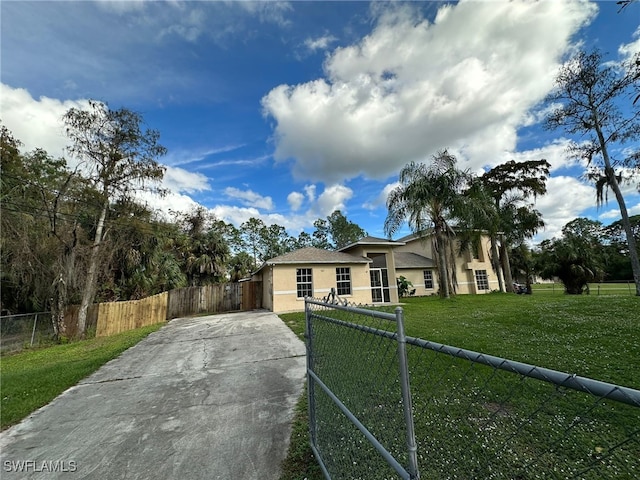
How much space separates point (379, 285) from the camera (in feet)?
58.7

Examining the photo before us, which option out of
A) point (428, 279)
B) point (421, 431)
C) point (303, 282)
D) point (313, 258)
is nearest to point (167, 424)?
point (421, 431)

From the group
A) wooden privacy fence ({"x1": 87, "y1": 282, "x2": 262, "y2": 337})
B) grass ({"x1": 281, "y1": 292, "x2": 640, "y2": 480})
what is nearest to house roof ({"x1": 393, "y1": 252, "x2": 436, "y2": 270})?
wooden privacy fence ({"x1": 87, "y1": 282, "x2": 262, "y2": 337})

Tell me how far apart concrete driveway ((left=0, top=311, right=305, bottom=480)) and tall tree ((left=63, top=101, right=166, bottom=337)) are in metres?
8.95

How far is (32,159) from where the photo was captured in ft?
47.2

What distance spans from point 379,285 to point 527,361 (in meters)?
12.9

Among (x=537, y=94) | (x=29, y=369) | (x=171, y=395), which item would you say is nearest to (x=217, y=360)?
(x=171, y=395)

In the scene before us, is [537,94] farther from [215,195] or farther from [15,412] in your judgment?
[215,195]

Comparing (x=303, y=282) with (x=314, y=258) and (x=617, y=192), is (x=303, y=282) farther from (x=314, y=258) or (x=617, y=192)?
(x=617, y=192)

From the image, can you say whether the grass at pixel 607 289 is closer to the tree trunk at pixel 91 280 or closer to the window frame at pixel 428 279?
the window frame at pixel 428 279

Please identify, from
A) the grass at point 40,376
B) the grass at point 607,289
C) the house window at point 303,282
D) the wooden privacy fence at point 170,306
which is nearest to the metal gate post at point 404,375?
the grass at point 40,376

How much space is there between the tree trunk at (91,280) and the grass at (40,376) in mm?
2581

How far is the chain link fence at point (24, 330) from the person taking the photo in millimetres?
10469

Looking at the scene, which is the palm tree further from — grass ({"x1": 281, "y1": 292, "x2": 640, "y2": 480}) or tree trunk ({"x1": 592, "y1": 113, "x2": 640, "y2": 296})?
grass ({"x1": 281, "y1": 292, "x2": 640, "y2": 480})

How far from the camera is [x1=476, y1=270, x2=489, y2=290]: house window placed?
994 inches
